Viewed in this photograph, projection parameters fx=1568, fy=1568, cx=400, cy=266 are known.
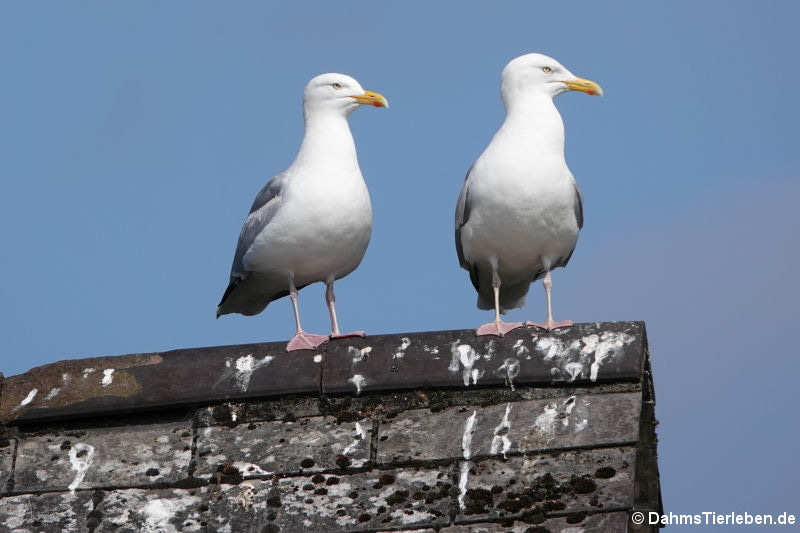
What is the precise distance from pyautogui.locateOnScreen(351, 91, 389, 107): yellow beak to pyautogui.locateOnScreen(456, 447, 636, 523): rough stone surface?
5850 mm

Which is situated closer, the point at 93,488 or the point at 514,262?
the point at 93,488

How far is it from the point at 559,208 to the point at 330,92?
6.94 ft

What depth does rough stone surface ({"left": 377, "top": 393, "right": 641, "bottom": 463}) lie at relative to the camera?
20.3ft

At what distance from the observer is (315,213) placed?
1084 cm

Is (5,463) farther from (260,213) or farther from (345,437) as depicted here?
(260,213)

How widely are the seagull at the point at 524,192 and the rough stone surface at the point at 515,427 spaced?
3624 millimetres

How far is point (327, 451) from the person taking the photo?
6.39m

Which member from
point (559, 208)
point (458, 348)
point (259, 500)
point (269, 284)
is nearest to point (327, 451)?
point (259, 500)

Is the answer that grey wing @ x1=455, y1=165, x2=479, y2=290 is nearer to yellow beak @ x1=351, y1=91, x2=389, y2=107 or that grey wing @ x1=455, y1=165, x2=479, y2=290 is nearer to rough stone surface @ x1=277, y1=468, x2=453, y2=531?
yellow beak @ x1=351, y1=91, x2=389, y2=107

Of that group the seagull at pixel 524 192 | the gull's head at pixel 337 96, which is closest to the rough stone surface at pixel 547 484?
the seagull at pixel 524 192

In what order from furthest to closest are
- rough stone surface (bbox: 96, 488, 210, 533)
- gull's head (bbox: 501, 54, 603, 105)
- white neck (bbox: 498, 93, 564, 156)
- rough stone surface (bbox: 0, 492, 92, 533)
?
gull's head (bbox: 501, 54, 603, 105)
white neck (bbox: 498, 93, 564, 156)
rough stone surface (bbox: 0, 492, 92, 533)
rough stone surface (bbox: 96, 488, 210, 533)

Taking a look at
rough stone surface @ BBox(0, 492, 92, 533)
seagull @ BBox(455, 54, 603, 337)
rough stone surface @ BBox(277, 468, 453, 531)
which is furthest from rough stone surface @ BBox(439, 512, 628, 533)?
seagull @ BBox(455, 54, 603, 337)

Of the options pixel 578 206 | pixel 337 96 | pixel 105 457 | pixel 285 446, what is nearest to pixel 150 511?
pixel 105 457

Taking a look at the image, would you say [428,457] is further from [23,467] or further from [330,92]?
[330,92]
